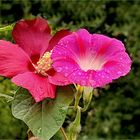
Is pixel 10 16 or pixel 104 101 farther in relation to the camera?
pixel 104 101

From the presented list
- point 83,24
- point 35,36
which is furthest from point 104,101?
point 35,36

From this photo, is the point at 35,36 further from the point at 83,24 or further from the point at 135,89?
the point at 135,89

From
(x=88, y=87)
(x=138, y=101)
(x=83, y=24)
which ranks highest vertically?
(x=88, y=87)

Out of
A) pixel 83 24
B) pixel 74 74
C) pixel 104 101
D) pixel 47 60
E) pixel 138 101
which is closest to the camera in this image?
pixel 74 74

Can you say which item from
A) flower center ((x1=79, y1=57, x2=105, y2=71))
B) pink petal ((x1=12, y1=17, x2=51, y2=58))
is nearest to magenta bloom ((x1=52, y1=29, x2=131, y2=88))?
flower center ((x1=79, y1=57, x2=105, y2=71))

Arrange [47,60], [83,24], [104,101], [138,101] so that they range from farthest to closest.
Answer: [138,101] < [104,101] < [83,24] < [47,60]

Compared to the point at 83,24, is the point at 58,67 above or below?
above

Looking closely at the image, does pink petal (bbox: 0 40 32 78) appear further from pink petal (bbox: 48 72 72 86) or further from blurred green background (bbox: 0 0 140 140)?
blurred green background (bbox: 0 0 140 140)
